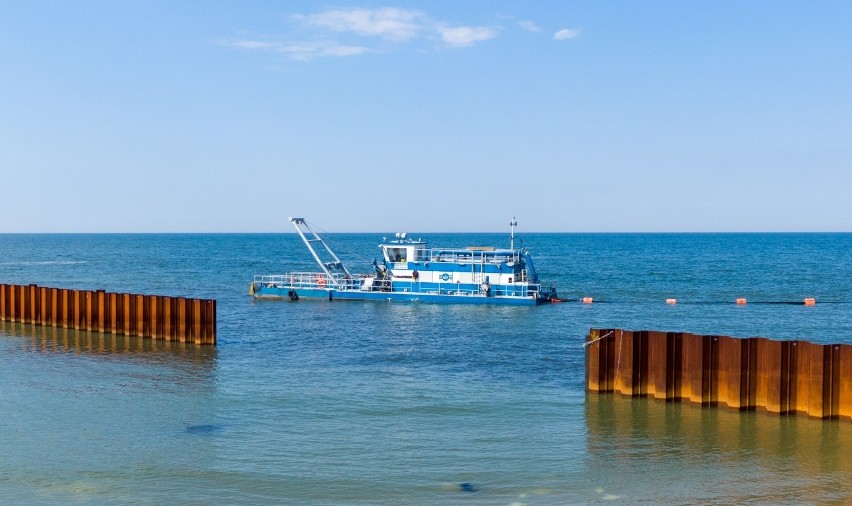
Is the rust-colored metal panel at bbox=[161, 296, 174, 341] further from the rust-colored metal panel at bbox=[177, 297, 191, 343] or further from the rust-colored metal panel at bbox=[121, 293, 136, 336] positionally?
the rust-colored metal panel at bbox=[121, 293, 136, 336]

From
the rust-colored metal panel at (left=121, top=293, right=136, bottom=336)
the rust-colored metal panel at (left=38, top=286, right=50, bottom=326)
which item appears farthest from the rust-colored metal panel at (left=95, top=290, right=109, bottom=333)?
the rust-colored metal panel at (left=38, top=286, right=50, bottom=326)

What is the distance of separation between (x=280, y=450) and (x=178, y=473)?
9.13 feet

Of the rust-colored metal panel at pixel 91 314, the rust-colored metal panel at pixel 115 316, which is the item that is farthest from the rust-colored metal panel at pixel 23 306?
the rust-colored metal panel at pixel 115 316

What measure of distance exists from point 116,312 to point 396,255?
26.6m

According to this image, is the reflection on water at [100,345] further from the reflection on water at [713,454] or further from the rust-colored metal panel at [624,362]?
the reflection on water at [713,454]

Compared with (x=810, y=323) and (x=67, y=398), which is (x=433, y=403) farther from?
(x=810, y=323)

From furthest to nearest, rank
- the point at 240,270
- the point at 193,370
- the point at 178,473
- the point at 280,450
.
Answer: the point at 240,270, the point at 193,370, the point at 280,450, the point at 178,473

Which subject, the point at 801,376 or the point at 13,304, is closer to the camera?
the point at 801,376

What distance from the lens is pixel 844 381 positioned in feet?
77.9

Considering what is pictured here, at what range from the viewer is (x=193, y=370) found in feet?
112

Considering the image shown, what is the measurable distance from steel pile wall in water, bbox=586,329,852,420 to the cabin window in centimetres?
3784

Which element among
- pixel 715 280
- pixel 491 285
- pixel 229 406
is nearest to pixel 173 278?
pixel 491 285

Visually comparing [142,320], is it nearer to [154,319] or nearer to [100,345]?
[154,319]

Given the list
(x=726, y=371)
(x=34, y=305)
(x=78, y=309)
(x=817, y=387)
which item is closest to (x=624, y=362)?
(x=726, y=371)
